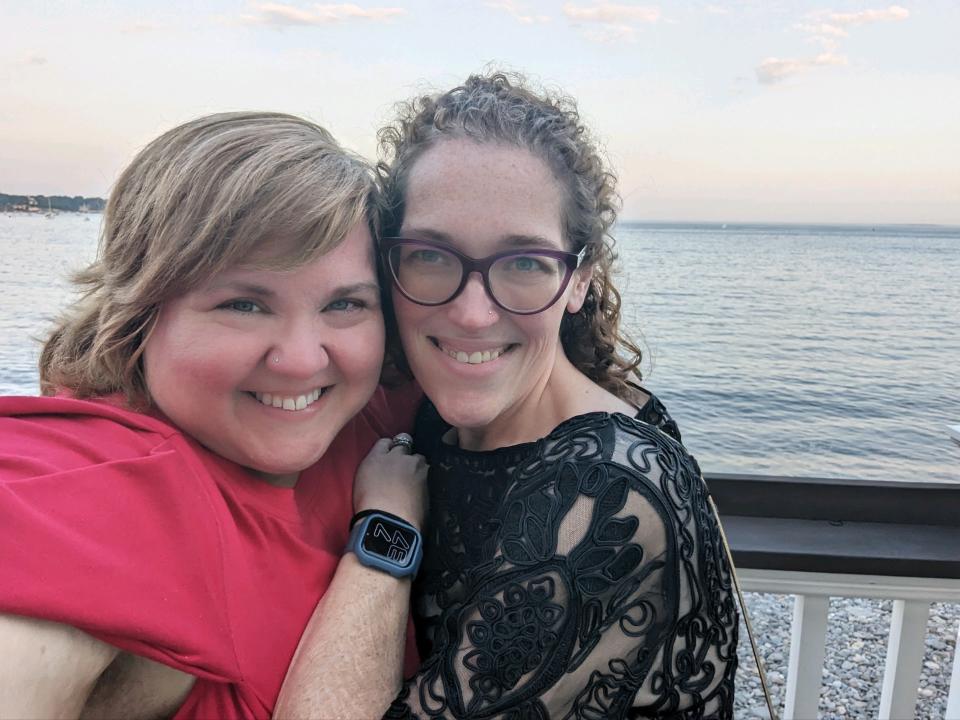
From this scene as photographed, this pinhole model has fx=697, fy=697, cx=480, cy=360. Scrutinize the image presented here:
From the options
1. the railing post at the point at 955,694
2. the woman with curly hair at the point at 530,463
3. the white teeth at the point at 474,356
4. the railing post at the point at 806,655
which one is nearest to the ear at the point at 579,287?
the woman with curly hair at the point at 530,463

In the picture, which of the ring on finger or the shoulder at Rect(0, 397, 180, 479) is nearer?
the shoulder at Rect(0, 397, 180, 479)

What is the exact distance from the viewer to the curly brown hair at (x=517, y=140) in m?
1.34

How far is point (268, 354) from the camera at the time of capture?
1188 mm

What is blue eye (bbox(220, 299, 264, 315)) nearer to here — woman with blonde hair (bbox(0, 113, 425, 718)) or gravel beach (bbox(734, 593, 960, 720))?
woman with blonde hair (bbox(0, 113, 425, 718))

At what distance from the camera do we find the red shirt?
2.77ft

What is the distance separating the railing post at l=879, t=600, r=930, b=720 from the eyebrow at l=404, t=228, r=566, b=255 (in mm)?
1679

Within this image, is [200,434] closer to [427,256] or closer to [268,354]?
[268,354]

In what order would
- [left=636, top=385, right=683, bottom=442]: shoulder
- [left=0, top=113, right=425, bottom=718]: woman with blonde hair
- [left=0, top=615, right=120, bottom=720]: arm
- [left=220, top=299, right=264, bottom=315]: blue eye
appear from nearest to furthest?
[left=0, top=615, right=120, bottom=720]: arm
[left=0, top=113, right=425, bottom=718]: woman with blonde hair
[left=220, top=299, right=264, bottom=315]: blue eye
[left=636, top=385, right=683, bottom=442]: shoulder

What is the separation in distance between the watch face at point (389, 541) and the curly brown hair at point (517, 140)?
387 millimetres

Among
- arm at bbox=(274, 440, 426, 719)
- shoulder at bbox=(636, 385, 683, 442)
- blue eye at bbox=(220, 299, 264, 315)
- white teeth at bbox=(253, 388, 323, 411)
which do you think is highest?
blue eye at bbox=(220, 299, 264, 315)

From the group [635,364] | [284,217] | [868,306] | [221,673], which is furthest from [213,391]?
[868,306]

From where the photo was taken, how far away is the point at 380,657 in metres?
1.20

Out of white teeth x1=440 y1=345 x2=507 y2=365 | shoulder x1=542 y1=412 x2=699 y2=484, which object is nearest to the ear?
white teeth x1=440 y1=345 x2=507 y2=365

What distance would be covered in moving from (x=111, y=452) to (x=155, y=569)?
0.19 metres
